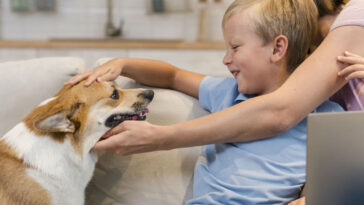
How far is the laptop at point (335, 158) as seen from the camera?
0.73 metres

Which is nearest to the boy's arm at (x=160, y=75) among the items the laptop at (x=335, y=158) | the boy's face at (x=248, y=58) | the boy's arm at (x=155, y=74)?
the boy's arm at (x=155, y=74)

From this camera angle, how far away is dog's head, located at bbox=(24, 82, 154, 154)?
1.14 metres

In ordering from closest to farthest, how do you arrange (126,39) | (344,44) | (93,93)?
(344,44) < (93,93) < (126,39)

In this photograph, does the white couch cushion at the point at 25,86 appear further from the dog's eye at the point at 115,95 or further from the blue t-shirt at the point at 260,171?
the blue t-shirt at the point at 260,171

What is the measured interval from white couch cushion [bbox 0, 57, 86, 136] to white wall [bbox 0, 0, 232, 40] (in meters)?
2.10

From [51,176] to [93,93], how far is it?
28 cm

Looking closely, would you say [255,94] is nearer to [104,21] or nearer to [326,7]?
[326,7]

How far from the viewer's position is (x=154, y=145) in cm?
113

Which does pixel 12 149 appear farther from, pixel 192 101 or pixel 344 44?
pixel 344 44

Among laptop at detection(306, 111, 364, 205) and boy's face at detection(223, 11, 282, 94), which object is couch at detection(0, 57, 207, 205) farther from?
laptop at detection(306, 111, 364, 205)

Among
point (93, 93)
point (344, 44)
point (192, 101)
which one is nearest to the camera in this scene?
point (344, 44)

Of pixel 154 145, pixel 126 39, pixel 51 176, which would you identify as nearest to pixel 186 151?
pixel 154 145

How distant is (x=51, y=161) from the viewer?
1.16 metres

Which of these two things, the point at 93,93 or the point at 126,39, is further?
the point at 126,39
